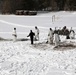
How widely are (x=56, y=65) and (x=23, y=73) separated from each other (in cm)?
198

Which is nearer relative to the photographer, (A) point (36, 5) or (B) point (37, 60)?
(B) point (37, 60)

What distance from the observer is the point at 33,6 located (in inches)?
2495

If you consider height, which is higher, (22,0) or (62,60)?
(22,0)

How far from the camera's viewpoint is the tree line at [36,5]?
190ft

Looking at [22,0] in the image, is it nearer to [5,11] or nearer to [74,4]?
[5,11]

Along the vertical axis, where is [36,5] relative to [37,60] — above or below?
above

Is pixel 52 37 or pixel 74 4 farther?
pixel 74 4

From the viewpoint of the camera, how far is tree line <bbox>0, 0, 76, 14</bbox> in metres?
57.8

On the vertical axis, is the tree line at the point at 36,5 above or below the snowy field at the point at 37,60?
above

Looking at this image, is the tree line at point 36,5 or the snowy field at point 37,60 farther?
the tree line at point 36,5

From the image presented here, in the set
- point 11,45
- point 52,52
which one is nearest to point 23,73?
point 52,52

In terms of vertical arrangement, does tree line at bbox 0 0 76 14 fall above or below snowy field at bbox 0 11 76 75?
above

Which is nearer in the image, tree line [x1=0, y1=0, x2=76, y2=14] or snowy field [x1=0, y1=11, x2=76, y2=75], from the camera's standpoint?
snowy field [x1=0, y1=11, x2=76, y2=75]

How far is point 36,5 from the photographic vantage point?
65.5 metres
